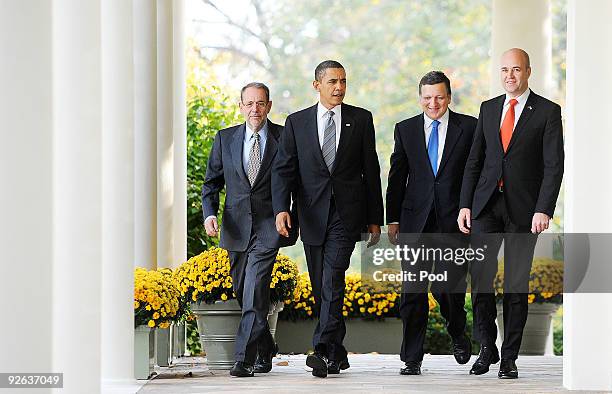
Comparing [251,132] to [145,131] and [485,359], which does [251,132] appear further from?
[485,359]

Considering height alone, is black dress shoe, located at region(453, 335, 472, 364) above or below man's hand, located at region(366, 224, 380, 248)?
below

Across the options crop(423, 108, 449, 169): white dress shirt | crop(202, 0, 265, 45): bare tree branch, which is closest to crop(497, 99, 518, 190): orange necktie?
crop(423, 108, 449, 169): white dress shirt

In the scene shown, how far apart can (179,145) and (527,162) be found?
13.8ft

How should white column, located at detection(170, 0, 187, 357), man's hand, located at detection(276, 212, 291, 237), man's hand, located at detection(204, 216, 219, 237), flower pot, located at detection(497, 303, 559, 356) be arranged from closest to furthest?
man's hand, located at detection(276, 212, 291, 237) < man's hand, located at detection(204, 216, 219, 237) < flower pot, located at detection(497, 303, 559, 356) < white column, located at detection(170, 0, 187, 357)

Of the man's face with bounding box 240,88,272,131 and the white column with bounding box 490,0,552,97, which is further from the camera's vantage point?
the white column with bounding box 490,0,552,97

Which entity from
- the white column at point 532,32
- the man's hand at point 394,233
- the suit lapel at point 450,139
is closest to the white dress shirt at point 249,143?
the man's hand at point 394,233

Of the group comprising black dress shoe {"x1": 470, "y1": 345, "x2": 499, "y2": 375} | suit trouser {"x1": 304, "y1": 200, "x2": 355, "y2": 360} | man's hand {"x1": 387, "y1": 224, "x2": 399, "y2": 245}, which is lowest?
black dress shoe {"x1": 470, "y1": 345, "x2": 499, "y2": 375}

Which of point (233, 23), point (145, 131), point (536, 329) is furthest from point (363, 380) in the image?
point (233, 23)

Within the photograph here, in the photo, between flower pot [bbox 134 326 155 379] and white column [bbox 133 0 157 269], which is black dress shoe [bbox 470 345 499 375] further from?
white column [bbox 133 0 157 269]

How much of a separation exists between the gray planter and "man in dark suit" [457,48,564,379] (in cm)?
281

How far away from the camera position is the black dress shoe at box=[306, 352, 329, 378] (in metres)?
8.27

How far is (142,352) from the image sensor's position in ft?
27.5
